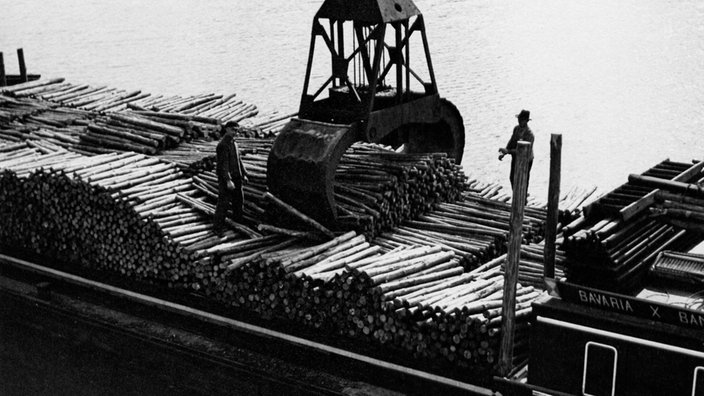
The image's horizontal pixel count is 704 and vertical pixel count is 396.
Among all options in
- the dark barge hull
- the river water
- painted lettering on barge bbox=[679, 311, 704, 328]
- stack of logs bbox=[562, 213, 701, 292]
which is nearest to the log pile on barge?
the dark barge hull

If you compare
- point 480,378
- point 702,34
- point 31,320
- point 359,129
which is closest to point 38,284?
point 31,320

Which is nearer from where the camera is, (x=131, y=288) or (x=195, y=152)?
(x=131, y=288)

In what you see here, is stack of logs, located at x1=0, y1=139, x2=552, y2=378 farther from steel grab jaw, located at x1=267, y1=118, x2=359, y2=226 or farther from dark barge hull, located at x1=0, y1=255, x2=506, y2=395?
→ steel grab jaw, located at x1=267, y1=118, x2=359, y2=226

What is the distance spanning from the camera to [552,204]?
45.2ft

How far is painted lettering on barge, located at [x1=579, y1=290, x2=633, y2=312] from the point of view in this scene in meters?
11.6

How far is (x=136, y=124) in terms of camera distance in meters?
22.9

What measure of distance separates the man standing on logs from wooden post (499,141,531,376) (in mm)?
6042

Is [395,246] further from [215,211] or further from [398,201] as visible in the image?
[215,211]

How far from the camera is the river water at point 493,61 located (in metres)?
32.1

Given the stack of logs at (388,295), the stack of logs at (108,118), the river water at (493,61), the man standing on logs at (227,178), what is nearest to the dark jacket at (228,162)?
the man standing on logs at (227,178)

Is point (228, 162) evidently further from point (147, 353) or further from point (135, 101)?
point (135, 101)

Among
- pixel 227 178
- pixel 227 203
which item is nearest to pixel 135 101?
pixel 227 203

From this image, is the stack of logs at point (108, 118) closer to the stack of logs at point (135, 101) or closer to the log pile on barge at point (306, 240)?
the stack of logs at point (135, 101)

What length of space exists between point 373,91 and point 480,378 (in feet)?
21.5
